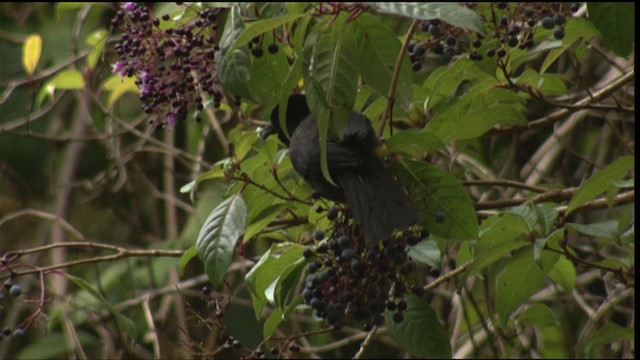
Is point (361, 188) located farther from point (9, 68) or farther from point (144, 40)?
point (9, 68)

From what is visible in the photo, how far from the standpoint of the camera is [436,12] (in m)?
1.42

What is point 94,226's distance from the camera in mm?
4602

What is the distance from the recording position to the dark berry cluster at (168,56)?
6.31ft

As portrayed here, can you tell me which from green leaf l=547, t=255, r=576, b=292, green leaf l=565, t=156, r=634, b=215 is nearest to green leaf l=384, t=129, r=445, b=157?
green leaf l=565, t=156, r=634, b=215

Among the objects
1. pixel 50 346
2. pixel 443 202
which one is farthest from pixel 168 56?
pixel 50 346

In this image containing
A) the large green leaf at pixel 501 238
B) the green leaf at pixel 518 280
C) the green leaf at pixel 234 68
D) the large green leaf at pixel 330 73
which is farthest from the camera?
the green leaf at pixel 518 280

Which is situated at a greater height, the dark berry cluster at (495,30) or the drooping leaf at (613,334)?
the dark berry cluster at (495,30)

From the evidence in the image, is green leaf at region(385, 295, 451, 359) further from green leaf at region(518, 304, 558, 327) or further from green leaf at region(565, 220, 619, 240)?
green leaf at region(518, 304, 558, 327)

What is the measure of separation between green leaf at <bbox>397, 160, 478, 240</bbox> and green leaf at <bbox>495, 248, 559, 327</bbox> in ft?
0.98

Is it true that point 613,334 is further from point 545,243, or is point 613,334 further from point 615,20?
point 615,20

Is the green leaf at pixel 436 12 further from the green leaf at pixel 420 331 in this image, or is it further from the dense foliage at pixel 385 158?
the green leaf at pixel 420 331

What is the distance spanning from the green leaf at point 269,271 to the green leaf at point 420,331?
0.28 m

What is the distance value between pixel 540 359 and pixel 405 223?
1.85 meters

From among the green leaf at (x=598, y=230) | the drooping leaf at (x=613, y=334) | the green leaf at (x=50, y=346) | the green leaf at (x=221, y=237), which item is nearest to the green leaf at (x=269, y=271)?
the green leaf at (x=221, y=237)
